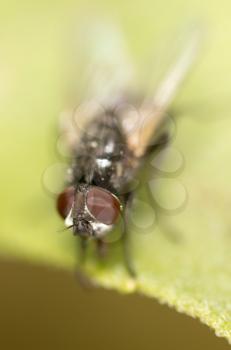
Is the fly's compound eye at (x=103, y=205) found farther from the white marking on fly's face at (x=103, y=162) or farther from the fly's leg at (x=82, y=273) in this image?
the fly's leg at (x=82, y=273)

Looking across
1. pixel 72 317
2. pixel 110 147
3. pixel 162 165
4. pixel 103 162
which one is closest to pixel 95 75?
pixel 162 165

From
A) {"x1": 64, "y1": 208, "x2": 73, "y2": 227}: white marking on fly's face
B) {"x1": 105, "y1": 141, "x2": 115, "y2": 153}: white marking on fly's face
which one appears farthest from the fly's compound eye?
{"x1": 105, "y1": 141, "x2": 115, "y2": 153}: white marking on fly's face

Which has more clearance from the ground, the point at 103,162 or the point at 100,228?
the point at 103,162

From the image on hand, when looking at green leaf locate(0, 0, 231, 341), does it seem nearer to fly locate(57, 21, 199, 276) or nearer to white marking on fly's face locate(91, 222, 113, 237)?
fly locate(57, 21, 199, 276)

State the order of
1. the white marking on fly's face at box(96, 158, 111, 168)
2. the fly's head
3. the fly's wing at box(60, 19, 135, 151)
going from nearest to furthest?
the fly's head
the white marking on fly's face at box(96, 158, 111, 168)
the fly's wing at box(60, 19, 135, 151)

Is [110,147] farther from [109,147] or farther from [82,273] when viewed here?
[82,273]

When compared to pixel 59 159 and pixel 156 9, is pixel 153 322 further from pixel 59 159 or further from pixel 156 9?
pixel 156 9

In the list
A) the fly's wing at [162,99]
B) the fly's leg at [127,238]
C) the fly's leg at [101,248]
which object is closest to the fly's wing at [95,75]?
the fly's wing at [162,99]
